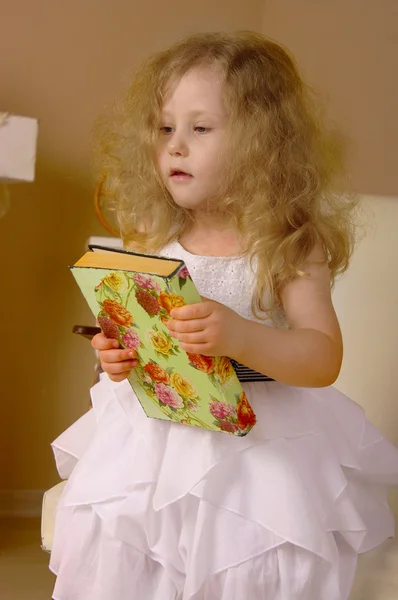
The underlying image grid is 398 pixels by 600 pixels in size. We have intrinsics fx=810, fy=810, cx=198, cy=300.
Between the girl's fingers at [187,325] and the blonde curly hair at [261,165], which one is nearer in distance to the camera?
the girl's fingers at [187,325]

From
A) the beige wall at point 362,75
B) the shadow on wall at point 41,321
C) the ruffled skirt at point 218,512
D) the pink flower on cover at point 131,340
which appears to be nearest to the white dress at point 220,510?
the ruffled skirt at point 218,512

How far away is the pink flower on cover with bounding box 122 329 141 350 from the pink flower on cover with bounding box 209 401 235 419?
13 centimetres

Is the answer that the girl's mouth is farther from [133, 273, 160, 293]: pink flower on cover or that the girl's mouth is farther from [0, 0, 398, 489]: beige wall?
[0, 0, 398, 489]: beige wall

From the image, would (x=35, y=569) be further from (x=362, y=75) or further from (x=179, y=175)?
(x=362, y=75)

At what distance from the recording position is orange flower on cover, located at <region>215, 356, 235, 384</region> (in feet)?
3.04

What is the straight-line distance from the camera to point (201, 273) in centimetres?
115

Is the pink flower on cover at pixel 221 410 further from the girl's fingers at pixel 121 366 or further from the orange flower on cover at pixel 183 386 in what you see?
the girl's fingers at pixel 121 366

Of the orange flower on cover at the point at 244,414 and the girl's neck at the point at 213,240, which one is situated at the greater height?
the girl's neck at the point at 213,240

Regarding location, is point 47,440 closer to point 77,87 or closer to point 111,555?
point 77,87

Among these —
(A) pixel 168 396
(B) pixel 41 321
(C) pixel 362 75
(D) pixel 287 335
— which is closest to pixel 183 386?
(A) pixel 168 396

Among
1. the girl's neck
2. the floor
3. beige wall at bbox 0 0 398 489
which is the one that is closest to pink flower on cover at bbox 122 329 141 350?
the girl's neck

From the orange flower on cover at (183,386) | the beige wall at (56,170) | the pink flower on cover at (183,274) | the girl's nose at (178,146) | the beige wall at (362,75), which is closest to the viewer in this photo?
the pink flower on cover at (183,274)

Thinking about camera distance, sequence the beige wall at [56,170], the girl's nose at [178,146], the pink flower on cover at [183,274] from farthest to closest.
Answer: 1. the beige wall at [56,170]
2. the girl's nose at [178,146]
3. the pink flower on cover at [183,274]

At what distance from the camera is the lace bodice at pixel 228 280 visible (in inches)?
44.7
